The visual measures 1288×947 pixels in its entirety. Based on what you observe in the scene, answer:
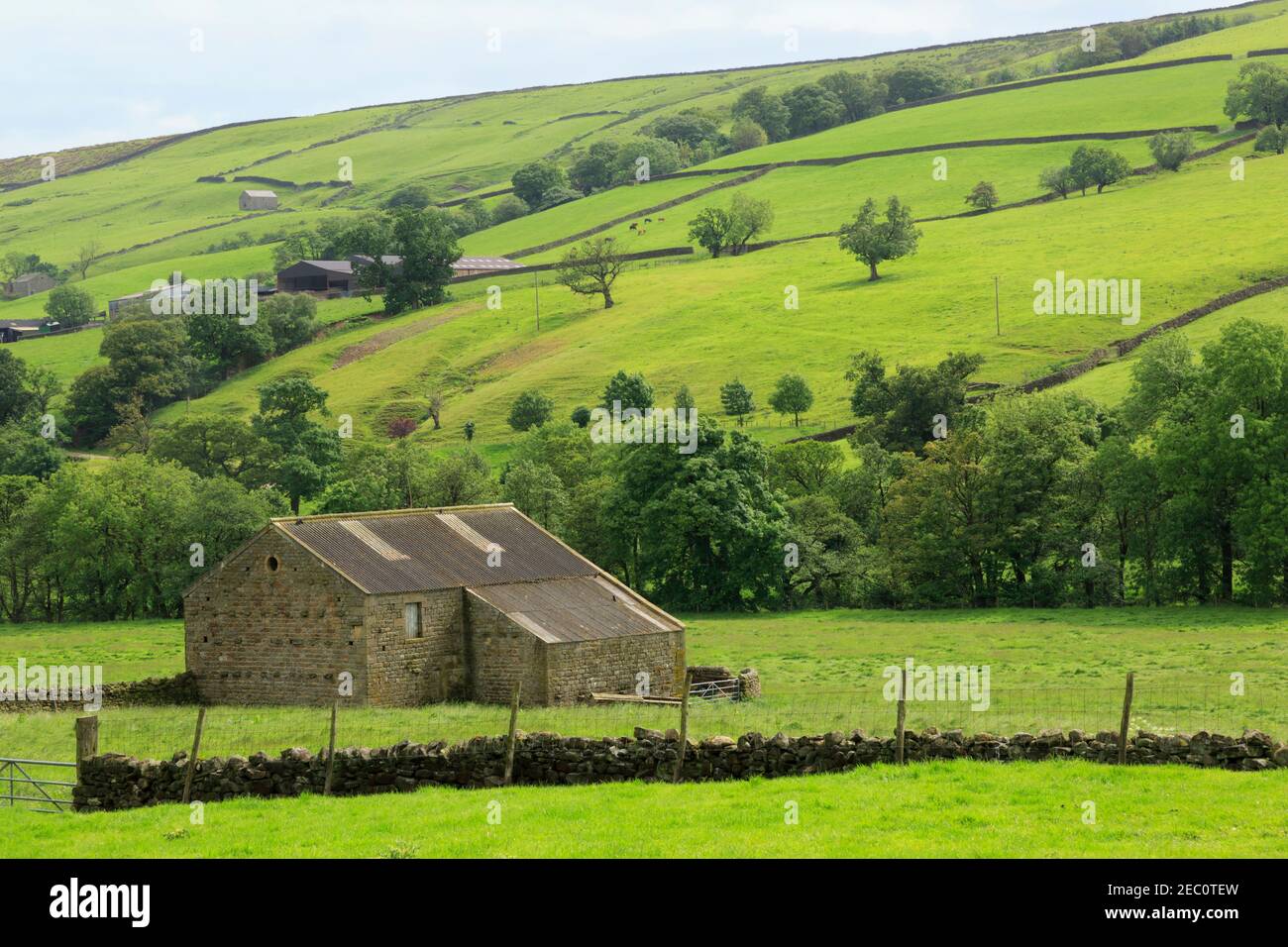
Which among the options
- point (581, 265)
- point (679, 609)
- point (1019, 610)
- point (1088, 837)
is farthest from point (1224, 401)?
point (581, 265)

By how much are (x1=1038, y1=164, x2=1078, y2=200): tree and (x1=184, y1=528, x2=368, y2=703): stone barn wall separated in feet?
409

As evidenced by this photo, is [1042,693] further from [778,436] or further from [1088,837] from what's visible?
[778,436]

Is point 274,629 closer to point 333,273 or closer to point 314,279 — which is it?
point 314,279

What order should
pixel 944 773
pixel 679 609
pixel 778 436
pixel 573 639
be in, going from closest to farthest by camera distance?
pixel 944 773, pixel 573 639, pixel 679 609, pixel 778 436

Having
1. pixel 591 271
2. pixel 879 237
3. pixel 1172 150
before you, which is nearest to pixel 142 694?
pixel 879 237

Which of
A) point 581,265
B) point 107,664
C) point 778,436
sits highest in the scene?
point 581,265

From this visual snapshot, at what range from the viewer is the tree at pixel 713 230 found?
16188 cm

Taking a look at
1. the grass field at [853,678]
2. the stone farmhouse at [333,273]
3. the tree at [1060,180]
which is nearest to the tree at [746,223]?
the stone farmhouse at [333,273]

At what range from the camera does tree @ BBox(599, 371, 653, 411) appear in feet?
363

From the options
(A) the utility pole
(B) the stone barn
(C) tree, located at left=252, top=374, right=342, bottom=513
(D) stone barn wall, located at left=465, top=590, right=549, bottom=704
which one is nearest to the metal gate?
(B) the stone barn

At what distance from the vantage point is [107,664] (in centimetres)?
5884

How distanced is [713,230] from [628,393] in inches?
2182

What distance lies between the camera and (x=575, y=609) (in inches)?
1868

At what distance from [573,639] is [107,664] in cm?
2277
